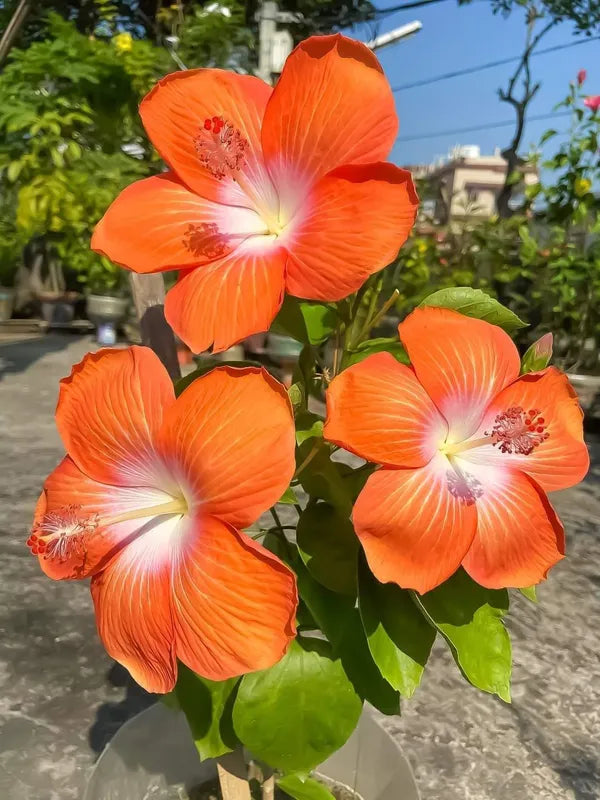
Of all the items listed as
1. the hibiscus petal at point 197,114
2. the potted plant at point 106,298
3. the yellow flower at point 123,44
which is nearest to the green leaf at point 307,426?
the hibiscus petal at point 197,114

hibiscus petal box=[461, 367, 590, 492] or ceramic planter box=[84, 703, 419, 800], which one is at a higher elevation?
hibiscus petal box=[461, 367, 590, 492]

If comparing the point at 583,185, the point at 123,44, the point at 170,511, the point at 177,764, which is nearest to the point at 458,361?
the point at 170,511

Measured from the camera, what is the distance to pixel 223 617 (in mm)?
250

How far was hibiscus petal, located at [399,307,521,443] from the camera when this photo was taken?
0.91 feet

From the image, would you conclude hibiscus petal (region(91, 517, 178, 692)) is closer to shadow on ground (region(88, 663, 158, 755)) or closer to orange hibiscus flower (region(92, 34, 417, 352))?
orange hibiscus flower (region(92, 34, 417, 352))

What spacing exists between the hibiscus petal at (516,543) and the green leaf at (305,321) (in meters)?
0.12

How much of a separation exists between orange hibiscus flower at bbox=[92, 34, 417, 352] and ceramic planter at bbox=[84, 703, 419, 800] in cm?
35

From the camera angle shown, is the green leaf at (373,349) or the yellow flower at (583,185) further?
the yellow flower at (583,185)

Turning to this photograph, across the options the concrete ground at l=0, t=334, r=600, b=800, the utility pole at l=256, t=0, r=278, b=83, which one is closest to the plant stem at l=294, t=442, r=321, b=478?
the concrete ground at l=0, t=334, r=600, b=800

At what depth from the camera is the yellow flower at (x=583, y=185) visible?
199cm

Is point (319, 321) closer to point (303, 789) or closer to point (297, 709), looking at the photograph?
point (297, 709)

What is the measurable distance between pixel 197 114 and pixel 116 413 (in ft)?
0.45

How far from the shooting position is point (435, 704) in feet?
2.94

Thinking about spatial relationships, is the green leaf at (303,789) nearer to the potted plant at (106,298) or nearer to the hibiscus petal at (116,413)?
the hibiscus petal at (116,413)
